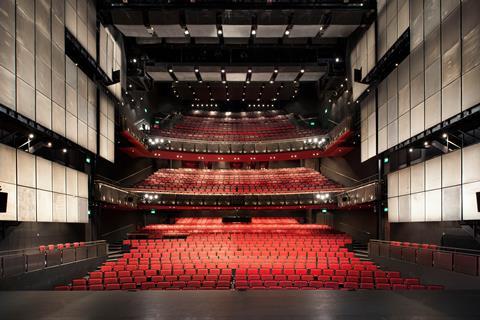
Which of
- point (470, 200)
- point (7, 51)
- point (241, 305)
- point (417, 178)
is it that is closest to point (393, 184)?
point (417, 178)

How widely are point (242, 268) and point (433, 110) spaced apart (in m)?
7.18

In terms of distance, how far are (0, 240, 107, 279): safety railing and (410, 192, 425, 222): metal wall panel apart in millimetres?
10577

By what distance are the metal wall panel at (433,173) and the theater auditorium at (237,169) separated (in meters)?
0.06

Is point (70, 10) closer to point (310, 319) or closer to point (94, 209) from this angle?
point (94, 209)

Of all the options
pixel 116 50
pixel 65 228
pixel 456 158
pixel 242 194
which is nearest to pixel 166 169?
pixel 242 194

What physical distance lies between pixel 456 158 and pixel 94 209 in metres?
12.4

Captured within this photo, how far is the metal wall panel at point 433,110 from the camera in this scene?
9948 mm

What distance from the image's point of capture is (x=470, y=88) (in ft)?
28.0

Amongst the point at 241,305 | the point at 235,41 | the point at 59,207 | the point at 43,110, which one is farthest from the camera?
the point at 235,41

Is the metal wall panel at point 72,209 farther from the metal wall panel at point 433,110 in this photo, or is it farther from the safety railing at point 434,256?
the metal wall panel at point 433,110

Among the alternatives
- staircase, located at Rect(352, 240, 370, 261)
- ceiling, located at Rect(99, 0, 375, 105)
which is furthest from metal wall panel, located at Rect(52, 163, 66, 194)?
staircase, located at Rect(352, 240, 370, 261)

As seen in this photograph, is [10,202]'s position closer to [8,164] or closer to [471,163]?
[8,164]

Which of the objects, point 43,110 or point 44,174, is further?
point 44,174

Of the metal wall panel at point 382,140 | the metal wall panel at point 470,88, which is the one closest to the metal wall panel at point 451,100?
the metal wall panel at point 470,88
